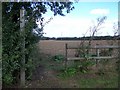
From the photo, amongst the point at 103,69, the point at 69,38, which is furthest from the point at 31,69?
the point at 103,69

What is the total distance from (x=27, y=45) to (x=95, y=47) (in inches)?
80.9

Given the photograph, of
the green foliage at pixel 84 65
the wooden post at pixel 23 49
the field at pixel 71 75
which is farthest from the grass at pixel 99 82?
the wooden post at pixel 23 49

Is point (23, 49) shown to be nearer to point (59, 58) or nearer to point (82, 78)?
point (82, 78)

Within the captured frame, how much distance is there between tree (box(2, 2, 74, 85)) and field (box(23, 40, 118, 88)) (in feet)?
1.76

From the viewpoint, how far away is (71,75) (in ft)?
23.8

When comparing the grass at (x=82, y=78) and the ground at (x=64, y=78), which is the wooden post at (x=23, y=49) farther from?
the grass at (x=82, y=78)

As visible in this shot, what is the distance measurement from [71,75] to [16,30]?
73.5 inches

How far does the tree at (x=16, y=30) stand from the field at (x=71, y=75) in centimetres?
54

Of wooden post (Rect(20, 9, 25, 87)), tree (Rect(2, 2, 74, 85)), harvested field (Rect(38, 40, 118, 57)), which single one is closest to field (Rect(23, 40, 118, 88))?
harvested field (Rect(38, 40, 118, 57))

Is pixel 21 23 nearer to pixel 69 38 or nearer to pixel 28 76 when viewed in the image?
pixel 28 76

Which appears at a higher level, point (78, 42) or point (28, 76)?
point (78, 42)

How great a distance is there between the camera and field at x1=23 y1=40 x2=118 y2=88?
658cm

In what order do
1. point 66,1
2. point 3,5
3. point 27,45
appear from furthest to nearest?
point 66,1 → point 27,45 → point 3,5

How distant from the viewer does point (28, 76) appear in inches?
263
